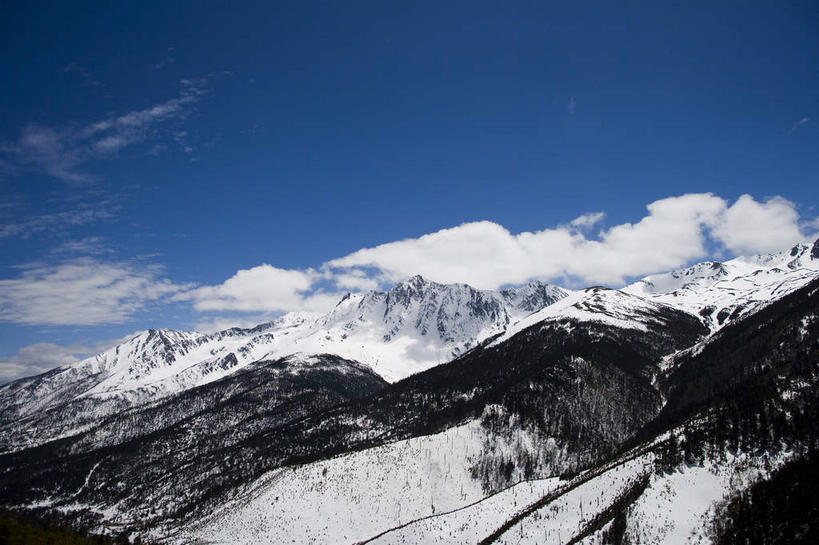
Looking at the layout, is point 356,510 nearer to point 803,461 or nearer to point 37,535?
point 37,535

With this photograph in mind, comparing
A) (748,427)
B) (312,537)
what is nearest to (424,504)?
(312,537)

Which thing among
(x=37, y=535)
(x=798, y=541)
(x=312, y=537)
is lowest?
(x=312, y=537)

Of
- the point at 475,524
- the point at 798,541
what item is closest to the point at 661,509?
the point at 798,541

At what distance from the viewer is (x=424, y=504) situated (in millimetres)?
185000

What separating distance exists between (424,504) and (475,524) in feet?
230

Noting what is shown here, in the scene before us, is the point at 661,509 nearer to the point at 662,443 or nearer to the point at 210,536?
the point at 662,443

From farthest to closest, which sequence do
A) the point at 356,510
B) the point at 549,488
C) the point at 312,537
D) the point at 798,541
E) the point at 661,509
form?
1. the point at 356,510
2. the point at 312,537
3. the point at 549,488
4. the point at 661,509
5. the point at 798,541

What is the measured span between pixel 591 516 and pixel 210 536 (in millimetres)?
140967

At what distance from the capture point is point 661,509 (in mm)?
89062

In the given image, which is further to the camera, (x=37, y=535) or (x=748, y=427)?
(x=748, y=427)

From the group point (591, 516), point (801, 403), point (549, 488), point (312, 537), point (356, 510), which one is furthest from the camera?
point (356, 510)

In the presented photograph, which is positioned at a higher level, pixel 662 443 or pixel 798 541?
pixel 662 443

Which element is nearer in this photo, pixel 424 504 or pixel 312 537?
pixel 312 537

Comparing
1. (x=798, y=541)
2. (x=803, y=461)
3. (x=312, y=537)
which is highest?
(x=803, y=461)
